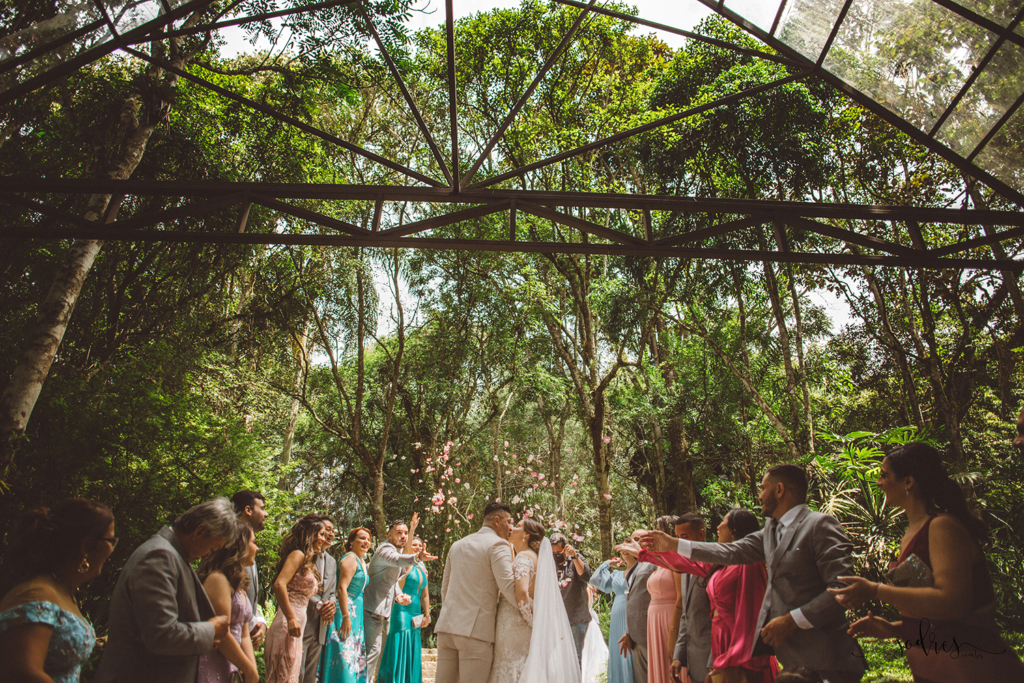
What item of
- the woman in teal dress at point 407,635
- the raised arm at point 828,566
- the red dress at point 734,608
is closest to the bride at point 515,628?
the red dress at point 734,608

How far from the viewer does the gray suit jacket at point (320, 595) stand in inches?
191

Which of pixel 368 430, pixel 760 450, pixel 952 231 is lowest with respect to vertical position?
pixel 760 450

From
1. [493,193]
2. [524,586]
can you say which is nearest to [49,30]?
[493,193]

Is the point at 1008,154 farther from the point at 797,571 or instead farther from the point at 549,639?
the point at 549,639

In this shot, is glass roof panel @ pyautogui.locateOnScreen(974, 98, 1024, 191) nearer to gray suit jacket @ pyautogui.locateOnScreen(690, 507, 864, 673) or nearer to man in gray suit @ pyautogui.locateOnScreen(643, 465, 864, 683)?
man in gray suit @ pyautogui.locateOnScreen(643, 465, 864, 683)

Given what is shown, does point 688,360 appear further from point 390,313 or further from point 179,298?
point 179,298

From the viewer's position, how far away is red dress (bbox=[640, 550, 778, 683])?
3.13m

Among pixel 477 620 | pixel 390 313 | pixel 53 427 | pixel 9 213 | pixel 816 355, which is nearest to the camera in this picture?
pixel 477 620

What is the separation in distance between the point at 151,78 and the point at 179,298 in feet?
14.3

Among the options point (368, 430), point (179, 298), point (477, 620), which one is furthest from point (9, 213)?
point (368, 430)

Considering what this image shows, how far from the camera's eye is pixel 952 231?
10422 millimetres

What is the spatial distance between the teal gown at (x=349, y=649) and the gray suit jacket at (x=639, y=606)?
7.67 ft

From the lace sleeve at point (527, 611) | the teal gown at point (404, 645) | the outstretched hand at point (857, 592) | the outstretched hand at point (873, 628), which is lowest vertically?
the teal gown at point (404, 645)

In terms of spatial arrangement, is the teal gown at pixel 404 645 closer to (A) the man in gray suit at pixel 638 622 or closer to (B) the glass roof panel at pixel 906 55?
(A) the man in gray suit at pixel 638 622
